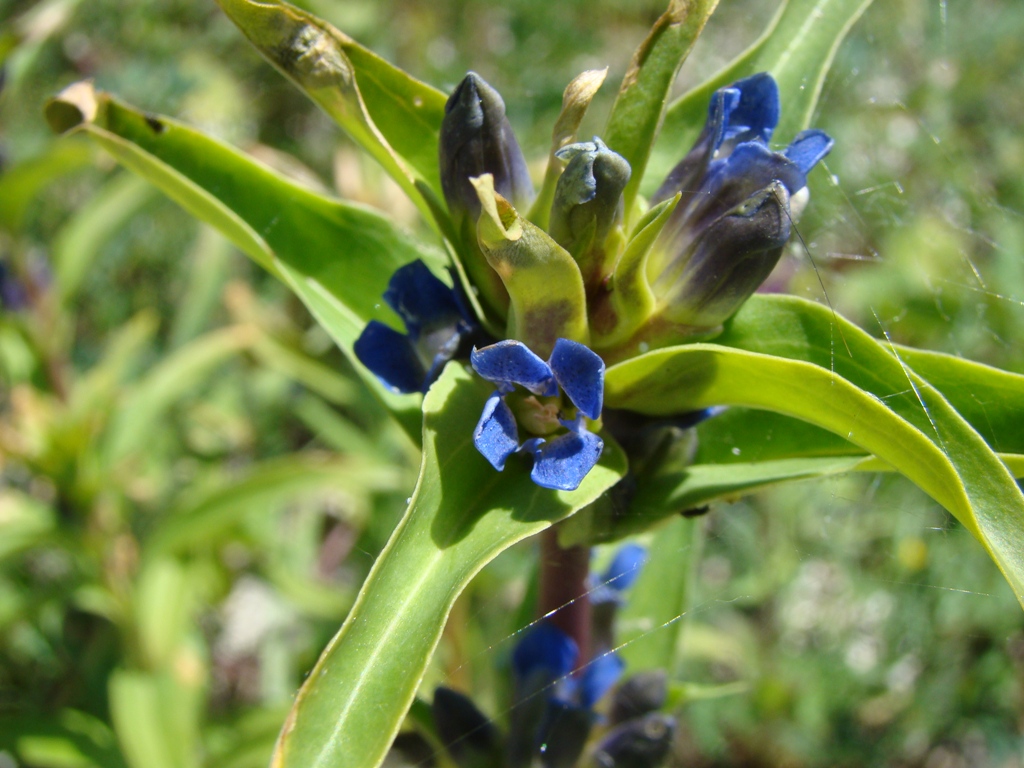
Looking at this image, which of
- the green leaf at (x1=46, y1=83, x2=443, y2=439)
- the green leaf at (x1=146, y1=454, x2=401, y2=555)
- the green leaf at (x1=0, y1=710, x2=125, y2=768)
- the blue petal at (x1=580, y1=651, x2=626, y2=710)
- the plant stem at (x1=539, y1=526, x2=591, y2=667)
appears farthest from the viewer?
the green leaf at (x1=146, y1=454, x2=401, y2=555)

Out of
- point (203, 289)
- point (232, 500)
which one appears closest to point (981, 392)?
point (232, 500)

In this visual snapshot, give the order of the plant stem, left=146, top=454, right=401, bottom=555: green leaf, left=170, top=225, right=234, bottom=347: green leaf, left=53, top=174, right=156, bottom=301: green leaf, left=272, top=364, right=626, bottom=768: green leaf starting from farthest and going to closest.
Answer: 1. left=170, top=225, right=234, bottom=347: green leaf
2. left=53, top=174, right=156, bottom=301: green leaf
3. left=146, top=454, right=401, bottom=555: green leaf
4. the plant stem
5. left=272, top=364, right=626, bottom=768: green leaf

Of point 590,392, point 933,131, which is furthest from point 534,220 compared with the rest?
point 933,131

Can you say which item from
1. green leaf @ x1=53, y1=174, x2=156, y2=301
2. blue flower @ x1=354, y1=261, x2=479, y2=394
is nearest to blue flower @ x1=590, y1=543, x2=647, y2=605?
blue flower @ x1=354, y1=261, x2=479, y2=394

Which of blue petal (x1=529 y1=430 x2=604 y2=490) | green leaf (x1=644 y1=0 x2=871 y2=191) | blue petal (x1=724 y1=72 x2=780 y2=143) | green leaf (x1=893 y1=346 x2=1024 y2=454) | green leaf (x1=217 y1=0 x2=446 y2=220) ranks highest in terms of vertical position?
green leaf (x1=217 y1=0 x2=446 y2=220)

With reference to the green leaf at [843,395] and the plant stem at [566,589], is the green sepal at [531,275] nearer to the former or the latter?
the green leaf at [843,395]

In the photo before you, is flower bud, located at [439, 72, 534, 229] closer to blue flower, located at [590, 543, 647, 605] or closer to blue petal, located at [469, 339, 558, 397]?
blue petal, located at [469, 339, 558, 397]

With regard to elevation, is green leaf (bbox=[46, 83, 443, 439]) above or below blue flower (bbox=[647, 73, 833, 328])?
above

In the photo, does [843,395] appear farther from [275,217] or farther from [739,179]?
[275,217]
